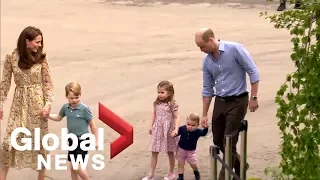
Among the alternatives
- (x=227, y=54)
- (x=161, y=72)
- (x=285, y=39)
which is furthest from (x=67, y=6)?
(x=227, y=54)

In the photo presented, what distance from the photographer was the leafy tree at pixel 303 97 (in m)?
4.97

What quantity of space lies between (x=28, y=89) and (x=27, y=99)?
98mm

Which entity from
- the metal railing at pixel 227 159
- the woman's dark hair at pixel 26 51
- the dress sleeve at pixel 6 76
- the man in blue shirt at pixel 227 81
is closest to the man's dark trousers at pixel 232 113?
the man in blue shirt at pixel 227 81

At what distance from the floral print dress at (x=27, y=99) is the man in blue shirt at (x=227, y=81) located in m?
1.54

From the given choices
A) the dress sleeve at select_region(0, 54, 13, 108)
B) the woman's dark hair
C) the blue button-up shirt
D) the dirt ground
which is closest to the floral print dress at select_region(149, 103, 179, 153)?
the dirt ground

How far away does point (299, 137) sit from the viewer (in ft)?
17.0

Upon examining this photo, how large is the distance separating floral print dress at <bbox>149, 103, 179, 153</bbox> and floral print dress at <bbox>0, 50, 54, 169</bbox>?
1.17 metres

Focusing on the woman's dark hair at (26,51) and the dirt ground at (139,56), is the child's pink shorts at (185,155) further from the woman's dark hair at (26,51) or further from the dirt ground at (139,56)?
the woman's dark hair at (26,51)

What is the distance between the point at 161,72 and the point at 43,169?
7.45m

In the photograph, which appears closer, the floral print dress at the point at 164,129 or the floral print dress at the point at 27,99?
the floral print dress at the point at 27,99

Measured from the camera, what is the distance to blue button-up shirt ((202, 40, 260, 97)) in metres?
7.04

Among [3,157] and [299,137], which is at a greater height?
[299,137]

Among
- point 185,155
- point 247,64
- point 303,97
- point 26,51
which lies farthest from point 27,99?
point 303,97

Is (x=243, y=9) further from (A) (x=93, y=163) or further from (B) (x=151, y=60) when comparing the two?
(A) (x=93, y=163)
